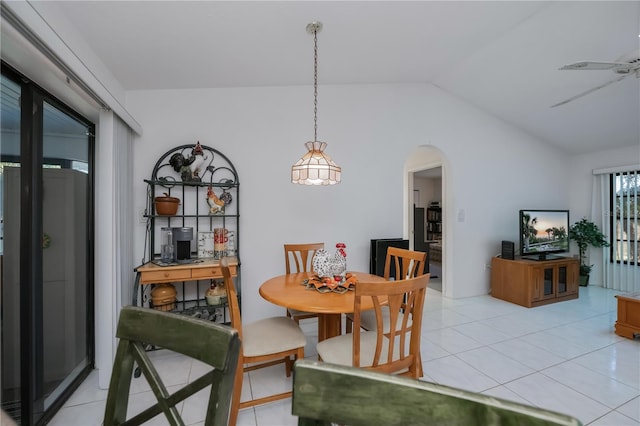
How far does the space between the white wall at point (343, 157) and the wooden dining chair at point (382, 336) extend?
1568 millimetres

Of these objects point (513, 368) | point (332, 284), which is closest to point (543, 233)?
point (513, 368)

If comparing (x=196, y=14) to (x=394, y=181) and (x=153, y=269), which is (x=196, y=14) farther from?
(x=394, y=181)

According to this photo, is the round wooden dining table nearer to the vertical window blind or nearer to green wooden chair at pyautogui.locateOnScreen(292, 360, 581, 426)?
green wooden chair at pyautogui.locateOnScreen(292, 360, 581, 426)

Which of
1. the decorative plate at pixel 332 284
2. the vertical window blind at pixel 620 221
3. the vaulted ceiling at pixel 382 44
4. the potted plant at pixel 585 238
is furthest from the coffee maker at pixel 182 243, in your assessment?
the vertical window blind at pixel 620 221

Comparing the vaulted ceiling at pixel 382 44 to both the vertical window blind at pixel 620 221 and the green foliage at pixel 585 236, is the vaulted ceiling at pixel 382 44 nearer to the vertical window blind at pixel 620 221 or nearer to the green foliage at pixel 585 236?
the vertical window blind at pixel 620 221

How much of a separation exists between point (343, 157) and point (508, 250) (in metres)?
2.76

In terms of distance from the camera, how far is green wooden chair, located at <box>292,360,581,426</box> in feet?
1.55

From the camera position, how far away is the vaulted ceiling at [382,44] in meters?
1.98

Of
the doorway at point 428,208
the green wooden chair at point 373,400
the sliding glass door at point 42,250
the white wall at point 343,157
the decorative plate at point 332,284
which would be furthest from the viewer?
the doorway at point 428,208

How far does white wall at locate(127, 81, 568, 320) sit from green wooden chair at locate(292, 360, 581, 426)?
8.56ft

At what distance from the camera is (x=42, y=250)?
1.69 m

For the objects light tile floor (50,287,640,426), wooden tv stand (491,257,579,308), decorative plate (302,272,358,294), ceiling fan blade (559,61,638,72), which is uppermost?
ceiling fan blade (559,61,638,72)

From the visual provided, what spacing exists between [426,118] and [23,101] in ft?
12.8

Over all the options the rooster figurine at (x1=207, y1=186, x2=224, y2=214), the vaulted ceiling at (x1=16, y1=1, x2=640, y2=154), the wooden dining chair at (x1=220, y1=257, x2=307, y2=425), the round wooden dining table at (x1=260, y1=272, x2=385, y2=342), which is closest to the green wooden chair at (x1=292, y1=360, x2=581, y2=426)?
the round wooden dining table at (x1=260, y1=272, x2=385, y2=342)
